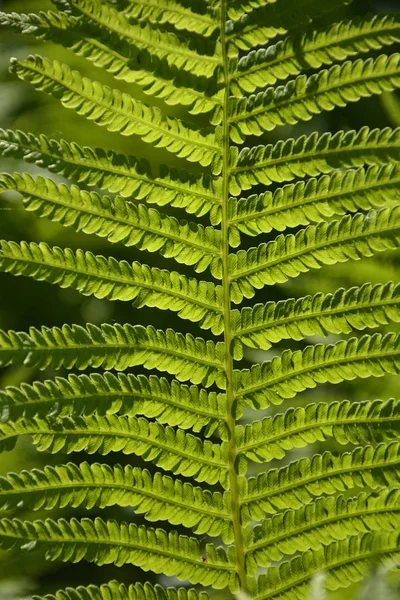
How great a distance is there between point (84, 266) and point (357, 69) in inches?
18.5

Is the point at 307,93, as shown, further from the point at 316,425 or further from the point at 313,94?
the point at 316,425

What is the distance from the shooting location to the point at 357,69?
0.95 meters

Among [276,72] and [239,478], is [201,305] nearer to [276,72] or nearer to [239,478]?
[239,478]

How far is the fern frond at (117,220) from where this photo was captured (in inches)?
36.8

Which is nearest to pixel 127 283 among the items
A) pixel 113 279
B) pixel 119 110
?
pixel 113 279

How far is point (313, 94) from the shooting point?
97 centimetres

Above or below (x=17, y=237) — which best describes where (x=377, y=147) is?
below

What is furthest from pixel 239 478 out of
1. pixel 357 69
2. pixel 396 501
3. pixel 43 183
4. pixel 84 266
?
pixel 357 69

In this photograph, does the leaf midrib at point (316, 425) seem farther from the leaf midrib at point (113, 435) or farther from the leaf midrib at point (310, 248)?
the leaf midrib at point (310, 248)

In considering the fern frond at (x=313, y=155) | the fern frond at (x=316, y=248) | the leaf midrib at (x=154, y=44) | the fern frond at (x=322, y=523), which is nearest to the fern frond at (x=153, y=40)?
the leaf midrib at (x=154, y=44)

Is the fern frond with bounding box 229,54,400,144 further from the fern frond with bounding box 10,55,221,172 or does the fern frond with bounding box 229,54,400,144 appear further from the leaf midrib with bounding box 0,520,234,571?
the leaf midrib with bounding box 0,520,234,571

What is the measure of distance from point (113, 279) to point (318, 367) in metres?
0.31

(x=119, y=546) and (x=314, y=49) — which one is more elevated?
(x=314, y=49)

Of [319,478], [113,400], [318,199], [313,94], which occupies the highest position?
[313,94]
